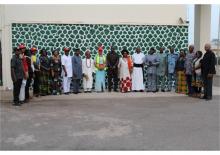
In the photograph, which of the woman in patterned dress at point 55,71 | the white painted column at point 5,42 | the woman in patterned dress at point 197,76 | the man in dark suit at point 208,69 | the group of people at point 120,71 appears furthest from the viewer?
the white painted column at point 5,42

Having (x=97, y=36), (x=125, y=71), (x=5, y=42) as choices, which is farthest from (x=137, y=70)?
(x=5, y=42)

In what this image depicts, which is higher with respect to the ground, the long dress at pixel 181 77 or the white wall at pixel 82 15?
the white wall at pixel 82 15

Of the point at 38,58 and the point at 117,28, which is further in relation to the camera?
the point at 117,28

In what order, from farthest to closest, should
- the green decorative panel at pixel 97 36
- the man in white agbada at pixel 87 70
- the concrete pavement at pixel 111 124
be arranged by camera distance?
the green decorative panel at pixel 97 36, the man in white agbada at pixel 87 70, the concrete pavement at pixel 111 124

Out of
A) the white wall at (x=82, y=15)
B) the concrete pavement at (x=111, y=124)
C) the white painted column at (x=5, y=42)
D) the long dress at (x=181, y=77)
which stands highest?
the white wall at (x=82, y=15)

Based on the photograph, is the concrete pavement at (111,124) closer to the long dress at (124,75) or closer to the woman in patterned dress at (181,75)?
the woman in patterned dress at (181,75)

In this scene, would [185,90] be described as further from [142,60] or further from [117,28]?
[117,28]

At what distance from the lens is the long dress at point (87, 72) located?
1327 cm

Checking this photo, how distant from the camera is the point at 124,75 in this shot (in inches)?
529

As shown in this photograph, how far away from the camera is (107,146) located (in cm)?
650

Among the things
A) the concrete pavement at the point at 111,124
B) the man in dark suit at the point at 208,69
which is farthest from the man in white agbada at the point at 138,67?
the man in dark suit at the point at 208,69

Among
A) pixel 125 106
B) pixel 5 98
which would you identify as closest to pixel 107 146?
pixel 125 106

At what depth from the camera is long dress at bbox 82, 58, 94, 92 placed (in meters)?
13.3

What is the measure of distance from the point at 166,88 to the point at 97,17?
139 inches
